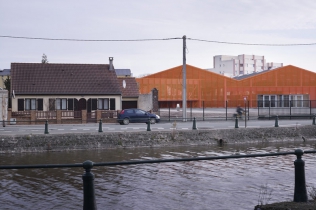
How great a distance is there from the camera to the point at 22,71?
48.7 metres

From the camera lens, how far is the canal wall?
970 inches

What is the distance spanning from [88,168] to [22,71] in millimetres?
44254

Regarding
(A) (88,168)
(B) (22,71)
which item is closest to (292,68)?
(B) (22,71)

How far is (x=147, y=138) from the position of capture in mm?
26797

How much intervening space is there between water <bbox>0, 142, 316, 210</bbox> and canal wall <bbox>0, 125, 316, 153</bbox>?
2.97 meters

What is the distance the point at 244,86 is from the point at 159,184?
5882 centimetres

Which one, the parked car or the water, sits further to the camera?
the parked car

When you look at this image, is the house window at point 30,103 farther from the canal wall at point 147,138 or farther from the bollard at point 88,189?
the bollard at point 88,189

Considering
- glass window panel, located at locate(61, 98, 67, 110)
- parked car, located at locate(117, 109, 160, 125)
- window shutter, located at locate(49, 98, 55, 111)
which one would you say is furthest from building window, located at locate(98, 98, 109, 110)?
parked car, located at locate(117, 109, 160, 125)

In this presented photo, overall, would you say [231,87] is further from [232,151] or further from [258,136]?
[232,151]

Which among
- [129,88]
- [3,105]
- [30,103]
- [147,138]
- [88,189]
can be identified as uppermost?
[129,88]

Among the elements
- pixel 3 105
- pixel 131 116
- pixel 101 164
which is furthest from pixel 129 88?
pixel 101 164

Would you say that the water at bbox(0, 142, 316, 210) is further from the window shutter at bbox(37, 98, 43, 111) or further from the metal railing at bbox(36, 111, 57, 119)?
the window shutter at bbox(37, 98, 43, 111)

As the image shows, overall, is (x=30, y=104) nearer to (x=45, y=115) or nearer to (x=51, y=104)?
(x=51, y=104)
